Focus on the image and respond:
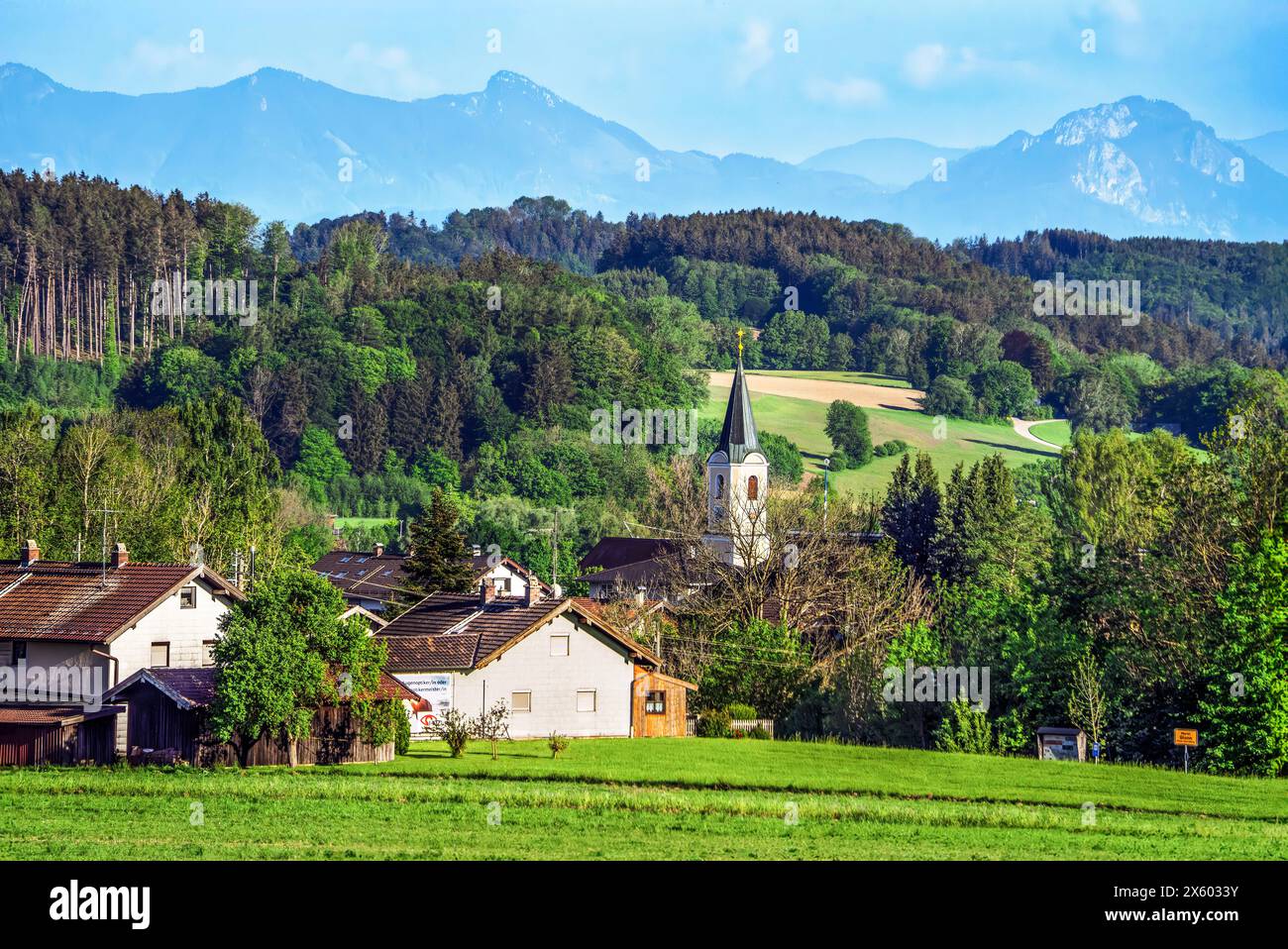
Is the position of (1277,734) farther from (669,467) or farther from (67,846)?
(669,467)

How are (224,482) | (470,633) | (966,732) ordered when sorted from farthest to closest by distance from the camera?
(224,482), (470,633), (966,732)

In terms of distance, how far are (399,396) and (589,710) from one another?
366 feet

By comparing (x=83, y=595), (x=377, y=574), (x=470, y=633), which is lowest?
(x=470, y=633)

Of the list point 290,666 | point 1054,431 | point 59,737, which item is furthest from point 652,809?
point 1054,431

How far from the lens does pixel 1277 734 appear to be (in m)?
44.2

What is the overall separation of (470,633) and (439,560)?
21.0 meters

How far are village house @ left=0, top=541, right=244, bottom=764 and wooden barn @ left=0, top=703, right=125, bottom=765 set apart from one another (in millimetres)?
1476

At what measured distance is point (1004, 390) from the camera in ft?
614

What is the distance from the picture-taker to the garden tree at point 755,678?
5816cm

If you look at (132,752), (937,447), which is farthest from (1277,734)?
(937,447)

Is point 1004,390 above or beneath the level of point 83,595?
above

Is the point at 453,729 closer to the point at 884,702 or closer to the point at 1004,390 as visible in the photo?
the point at 884,702

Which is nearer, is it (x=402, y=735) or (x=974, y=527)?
(x=402, y=735)

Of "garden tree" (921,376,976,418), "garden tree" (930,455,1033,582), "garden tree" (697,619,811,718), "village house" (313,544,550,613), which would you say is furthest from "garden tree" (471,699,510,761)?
"garden tree" (921,376,976,418)
